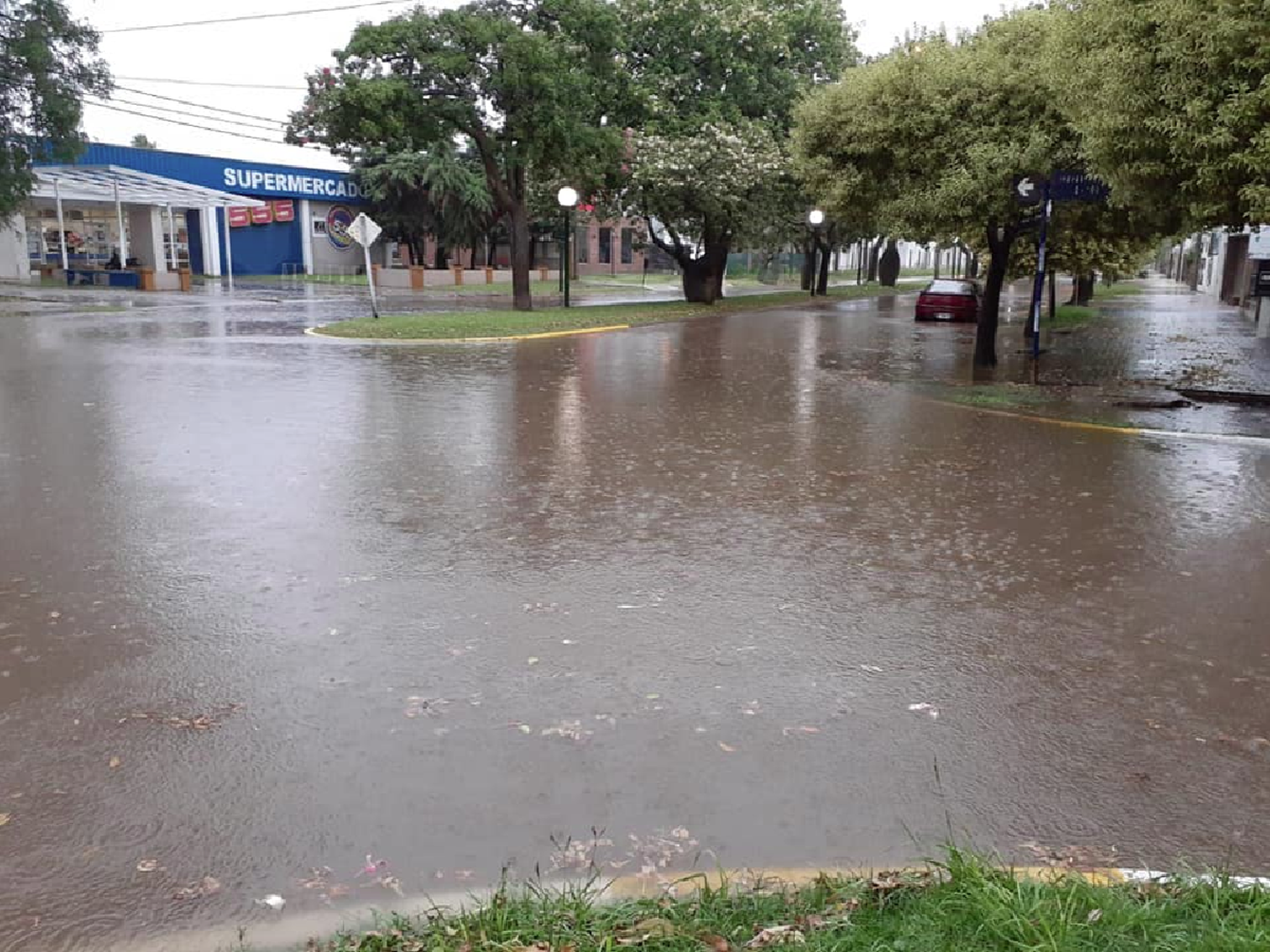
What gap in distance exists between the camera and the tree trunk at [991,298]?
17.2m

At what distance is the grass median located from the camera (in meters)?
21.5

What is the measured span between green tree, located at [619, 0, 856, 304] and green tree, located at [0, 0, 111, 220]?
54.1 ft

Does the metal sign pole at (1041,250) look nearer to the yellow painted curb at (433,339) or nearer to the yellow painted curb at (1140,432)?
the yellow painted curb at (1140,432)

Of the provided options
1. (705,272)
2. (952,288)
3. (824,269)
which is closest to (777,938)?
(952,288)

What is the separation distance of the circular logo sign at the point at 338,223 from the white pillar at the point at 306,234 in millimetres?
906

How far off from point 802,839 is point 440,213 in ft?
166

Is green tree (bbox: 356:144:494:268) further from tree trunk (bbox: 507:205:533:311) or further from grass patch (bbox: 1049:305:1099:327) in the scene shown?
grass patch (bbox: 1049:305:1099:327)

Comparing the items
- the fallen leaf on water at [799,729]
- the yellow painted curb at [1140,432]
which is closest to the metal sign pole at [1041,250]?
the yellow painted curb at [1140,432]

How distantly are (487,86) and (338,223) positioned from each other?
31.2 m

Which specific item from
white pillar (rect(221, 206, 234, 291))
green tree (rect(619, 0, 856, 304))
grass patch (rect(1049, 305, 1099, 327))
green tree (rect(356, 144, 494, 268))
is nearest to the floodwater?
grass patch (rect(1049, 305, 1099, 327))

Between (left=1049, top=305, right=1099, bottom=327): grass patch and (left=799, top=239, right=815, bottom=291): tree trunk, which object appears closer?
(left=1049, top=305, right=1099, bottom=327): grass patch

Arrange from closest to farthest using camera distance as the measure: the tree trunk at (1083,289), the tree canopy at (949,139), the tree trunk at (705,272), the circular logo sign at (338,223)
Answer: the tree canopy at (949,139) → the tree trunk at (705,272) → the tree trunk at (1083,289) → the circular logo sign at (338,223)

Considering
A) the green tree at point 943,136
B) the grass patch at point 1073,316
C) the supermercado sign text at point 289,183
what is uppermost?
the supermercado sign text at point 289,183

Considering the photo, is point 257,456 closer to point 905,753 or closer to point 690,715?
point 690,715
